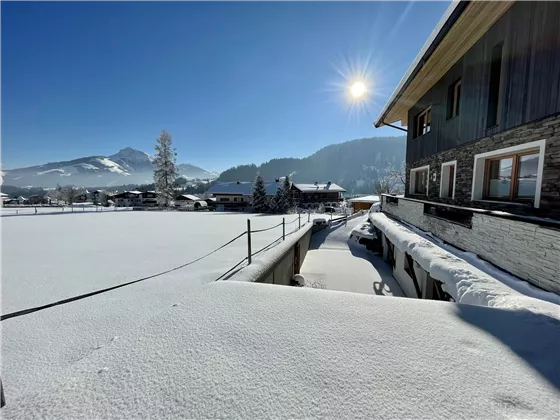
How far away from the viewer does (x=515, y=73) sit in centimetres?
467

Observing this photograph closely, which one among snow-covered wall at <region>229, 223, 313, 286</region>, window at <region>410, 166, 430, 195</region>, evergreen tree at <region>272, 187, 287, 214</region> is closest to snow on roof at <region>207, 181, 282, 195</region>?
evergreen tree at <region>272, 187, 287, 214</region>

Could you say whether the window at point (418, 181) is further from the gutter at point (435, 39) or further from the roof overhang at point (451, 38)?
the gutter at point (435, 39)

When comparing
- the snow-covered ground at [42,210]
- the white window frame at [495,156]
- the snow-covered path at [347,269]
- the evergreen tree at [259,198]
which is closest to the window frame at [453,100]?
the white window frame at [495,156]

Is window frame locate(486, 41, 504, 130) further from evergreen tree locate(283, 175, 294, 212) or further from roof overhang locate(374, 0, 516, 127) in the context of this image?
evergreen tree locate(283, 175, 294, 212)

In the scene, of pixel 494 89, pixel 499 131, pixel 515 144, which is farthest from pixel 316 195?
pixel 515 144

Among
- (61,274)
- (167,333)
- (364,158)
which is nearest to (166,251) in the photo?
(61,274)

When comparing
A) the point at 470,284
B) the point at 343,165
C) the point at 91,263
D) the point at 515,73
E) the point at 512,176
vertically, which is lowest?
the point at 91,263

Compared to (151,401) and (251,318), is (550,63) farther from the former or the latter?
(151,401)

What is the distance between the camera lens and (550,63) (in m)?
3.93

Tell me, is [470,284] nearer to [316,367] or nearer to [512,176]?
[316,367]

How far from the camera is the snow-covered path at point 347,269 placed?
7105 millimetres

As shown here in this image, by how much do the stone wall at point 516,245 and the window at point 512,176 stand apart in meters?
1.34

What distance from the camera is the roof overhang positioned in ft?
14.7

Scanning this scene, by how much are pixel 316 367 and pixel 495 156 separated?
6662mm
